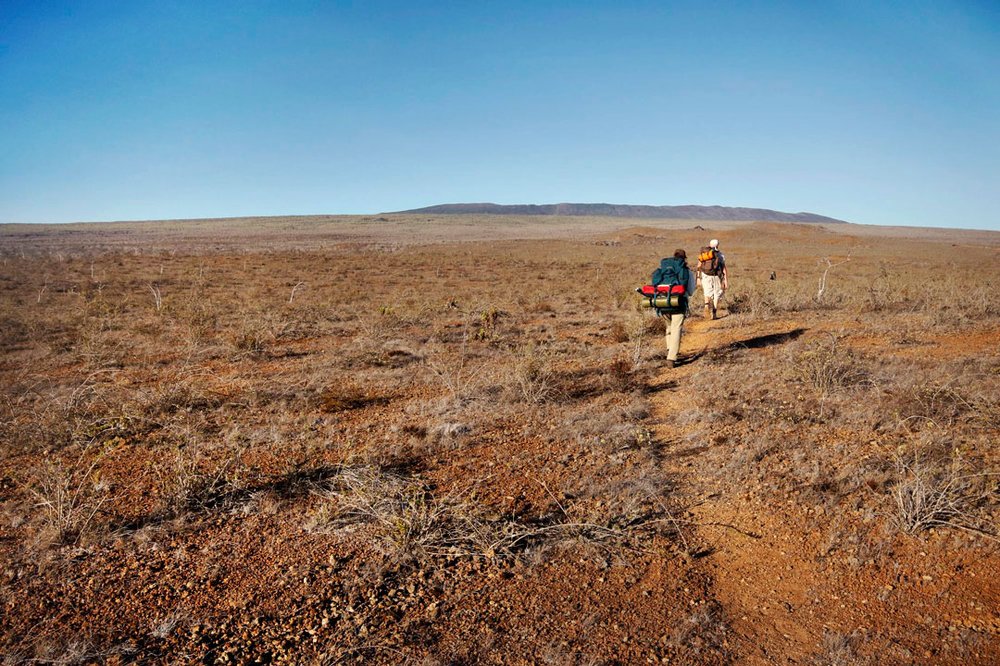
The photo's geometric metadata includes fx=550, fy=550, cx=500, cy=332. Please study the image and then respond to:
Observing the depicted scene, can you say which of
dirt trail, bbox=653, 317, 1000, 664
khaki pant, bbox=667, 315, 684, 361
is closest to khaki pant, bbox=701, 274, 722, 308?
khaki pant, bbox=667, 315, 684, 361

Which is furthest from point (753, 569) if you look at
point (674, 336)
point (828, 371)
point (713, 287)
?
point (713, 287)

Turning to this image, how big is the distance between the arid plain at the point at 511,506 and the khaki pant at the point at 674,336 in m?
A: 0.22

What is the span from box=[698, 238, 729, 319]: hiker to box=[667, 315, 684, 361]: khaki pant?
2705 millimetres

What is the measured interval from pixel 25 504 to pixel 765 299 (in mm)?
12650

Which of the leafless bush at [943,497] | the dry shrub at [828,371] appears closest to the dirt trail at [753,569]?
the leafless bush at [943,497]

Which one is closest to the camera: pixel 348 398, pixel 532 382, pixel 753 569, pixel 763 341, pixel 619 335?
pixel 753 569

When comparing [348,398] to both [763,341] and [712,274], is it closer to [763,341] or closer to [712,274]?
[763,341]

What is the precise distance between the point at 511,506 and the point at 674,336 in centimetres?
436

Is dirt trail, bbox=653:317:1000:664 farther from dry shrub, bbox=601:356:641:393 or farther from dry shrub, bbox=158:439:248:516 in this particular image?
dry shrub, bbox=158:439:248:516

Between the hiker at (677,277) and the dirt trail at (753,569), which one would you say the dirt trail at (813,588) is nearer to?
the dirt trail at (753,569)

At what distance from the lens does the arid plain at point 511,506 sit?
286 cm

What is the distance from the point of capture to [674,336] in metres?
7.52

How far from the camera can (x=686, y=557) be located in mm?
3482

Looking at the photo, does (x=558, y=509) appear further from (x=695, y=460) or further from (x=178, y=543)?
(x=178, y=543)
